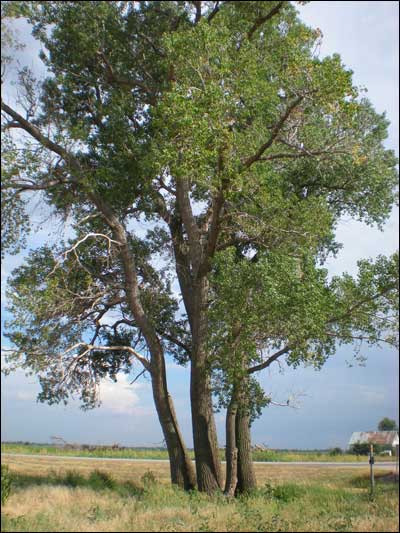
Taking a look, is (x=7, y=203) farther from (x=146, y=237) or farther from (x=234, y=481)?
(x=234, y=481)

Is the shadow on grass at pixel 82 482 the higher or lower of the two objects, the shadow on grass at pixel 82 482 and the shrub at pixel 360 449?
the higher

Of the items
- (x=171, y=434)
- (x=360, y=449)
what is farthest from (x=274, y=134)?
(x=360, y=449)

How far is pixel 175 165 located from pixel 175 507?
296 inches

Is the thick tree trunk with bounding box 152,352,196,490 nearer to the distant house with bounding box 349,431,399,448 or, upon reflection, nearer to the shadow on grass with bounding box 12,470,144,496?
the shadow on grass with bounding box 12,470,144,496

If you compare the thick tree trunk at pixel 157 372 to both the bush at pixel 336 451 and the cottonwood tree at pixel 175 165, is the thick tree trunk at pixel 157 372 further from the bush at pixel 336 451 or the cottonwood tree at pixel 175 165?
the bush at pixel 336 451

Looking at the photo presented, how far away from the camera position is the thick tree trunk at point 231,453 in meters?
16.3

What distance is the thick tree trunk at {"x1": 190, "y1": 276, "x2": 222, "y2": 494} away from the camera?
16.7m

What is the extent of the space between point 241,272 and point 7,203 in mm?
6236

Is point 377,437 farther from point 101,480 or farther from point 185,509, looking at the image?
point 185,509

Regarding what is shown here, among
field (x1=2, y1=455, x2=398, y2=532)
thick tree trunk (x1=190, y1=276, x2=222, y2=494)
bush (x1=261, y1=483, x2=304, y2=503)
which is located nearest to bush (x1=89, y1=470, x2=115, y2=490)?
field (x1=2, y1=455, x2=398, y2=532)

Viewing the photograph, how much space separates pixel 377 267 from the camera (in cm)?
1598

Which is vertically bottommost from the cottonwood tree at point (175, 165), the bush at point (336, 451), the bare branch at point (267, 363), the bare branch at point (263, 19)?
the bush at point (336, 451)

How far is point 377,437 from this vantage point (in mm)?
28281

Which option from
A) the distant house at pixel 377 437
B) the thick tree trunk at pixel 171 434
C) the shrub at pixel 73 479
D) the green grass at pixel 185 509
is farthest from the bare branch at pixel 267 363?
the distant house at pixel 377 437
